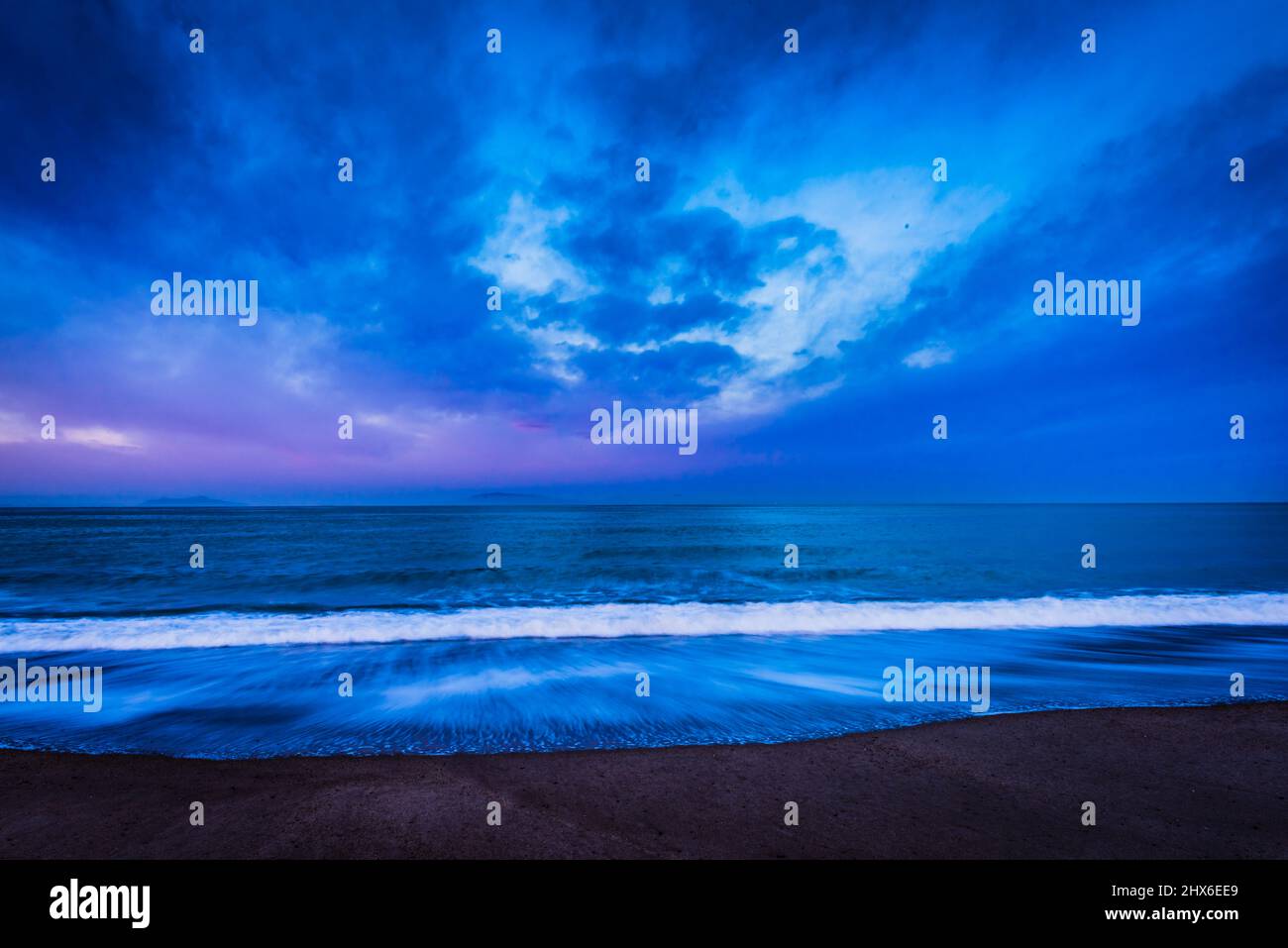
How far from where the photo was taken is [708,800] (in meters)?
4.75

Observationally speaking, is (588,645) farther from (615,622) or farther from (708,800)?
(708,800)

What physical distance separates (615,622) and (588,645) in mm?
2097

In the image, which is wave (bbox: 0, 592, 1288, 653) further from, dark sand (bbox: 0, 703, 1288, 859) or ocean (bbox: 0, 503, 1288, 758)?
dark sand (bbox: 0, 703, 1288, 859)

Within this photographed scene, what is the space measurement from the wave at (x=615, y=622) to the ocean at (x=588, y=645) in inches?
3.7

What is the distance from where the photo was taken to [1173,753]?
19.1 ft

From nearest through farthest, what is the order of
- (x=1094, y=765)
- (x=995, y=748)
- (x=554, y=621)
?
(x=1094, y=765), (x=995, y=748), (x=554, y=621)

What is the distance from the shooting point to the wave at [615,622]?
12258 millimetres

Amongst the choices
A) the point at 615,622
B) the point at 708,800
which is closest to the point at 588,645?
the point at 615,622

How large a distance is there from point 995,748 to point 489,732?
574cm

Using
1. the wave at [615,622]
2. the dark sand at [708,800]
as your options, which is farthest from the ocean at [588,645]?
the dark sand at [708,800]

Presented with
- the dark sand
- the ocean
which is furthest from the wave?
the dark sand

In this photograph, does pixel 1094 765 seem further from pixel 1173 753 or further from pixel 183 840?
pixel 183 840

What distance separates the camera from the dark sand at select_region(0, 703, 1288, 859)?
4.14 metres
